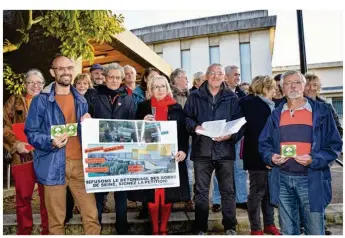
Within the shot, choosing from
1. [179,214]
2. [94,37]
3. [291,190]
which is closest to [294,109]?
[291,190]

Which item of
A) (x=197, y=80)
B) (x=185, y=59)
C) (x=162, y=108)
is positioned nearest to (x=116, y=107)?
(x=162, y=108)

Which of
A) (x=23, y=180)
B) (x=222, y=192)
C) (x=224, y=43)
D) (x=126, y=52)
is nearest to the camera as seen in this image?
(x=23, y=180)

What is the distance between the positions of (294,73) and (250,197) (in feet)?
5.12

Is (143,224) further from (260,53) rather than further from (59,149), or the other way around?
(260,53)

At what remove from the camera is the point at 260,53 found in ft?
75.9

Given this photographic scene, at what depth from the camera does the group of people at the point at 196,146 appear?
3.39m

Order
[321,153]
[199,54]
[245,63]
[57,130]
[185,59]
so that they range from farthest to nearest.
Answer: [185,59] → [199,54] → [245,63] → [57,130] → [321,153]

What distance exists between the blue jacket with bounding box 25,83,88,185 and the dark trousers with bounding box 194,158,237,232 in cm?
154

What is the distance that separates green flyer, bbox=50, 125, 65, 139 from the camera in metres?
A: 3.44

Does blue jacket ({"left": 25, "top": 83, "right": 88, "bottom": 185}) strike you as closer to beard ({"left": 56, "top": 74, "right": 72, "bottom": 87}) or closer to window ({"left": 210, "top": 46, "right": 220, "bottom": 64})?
beard ({"left": 56, "top": 74, "right": 72, "bottom": 87})

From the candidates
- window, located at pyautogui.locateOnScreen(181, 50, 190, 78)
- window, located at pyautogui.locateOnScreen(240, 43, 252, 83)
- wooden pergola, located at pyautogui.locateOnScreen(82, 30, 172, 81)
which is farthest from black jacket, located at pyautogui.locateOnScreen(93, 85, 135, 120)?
window, located at pyautogui.locateOnScreen(181, 50, 190, 78)

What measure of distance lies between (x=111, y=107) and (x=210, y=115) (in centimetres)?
117

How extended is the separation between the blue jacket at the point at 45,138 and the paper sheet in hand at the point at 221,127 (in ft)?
4.95

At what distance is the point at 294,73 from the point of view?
11.7 feet
